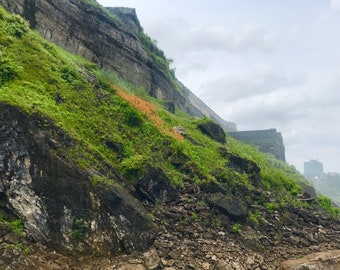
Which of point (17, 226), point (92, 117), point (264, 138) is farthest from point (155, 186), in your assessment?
point (264, 138)

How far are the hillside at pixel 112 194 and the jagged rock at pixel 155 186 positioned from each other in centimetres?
4

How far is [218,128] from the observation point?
25.3 meters

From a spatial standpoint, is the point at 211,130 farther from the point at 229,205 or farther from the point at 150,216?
the point at 150,216

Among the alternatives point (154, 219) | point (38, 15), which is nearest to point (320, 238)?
point (154, 219)

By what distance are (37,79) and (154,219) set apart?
8246mm

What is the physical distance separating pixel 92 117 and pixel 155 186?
467 cm

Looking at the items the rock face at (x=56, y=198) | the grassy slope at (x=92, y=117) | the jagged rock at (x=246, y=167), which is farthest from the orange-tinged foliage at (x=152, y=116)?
the rock face at (x=56, y=198)

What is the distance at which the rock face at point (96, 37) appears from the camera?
936 inches

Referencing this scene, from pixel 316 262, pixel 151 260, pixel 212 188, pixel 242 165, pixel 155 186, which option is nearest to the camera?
pixel 151 260

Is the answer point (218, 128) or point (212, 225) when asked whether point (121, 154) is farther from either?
point (218, 128)

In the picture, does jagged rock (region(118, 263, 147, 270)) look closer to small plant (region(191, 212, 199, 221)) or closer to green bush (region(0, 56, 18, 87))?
small plant (region(191, 212, 199, 221))

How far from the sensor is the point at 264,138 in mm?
59438

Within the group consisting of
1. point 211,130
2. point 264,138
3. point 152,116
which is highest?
point 264,138

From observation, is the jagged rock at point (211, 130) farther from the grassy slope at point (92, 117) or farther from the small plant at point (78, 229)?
the small plant at point (78, 229)
